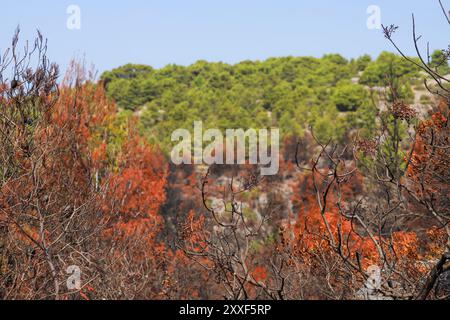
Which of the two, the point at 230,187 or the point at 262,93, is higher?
the point at 262,93

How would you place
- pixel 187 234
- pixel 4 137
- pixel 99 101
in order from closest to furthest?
pixel 187 234, pixel 4 137, pixel 99 101

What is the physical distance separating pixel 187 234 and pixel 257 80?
7602cm

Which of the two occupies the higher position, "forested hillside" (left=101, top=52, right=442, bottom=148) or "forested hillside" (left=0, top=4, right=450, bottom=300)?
"forested hillside" (left=101, top=52, right=442, bottom=148)

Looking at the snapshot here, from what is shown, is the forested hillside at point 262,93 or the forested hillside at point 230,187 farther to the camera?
the forested hillside at point 262,93

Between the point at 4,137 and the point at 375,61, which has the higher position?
the point at 375,61

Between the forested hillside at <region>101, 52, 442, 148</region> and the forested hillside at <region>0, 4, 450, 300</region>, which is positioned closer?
the forested hillside at <region>0, 4, 450, 300</region>

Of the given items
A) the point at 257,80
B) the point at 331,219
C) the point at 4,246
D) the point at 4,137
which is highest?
the point at 257,80

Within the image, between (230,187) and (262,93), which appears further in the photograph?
(262,93)

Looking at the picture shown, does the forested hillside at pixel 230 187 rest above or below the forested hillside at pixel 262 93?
below

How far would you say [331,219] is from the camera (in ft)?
68.0
